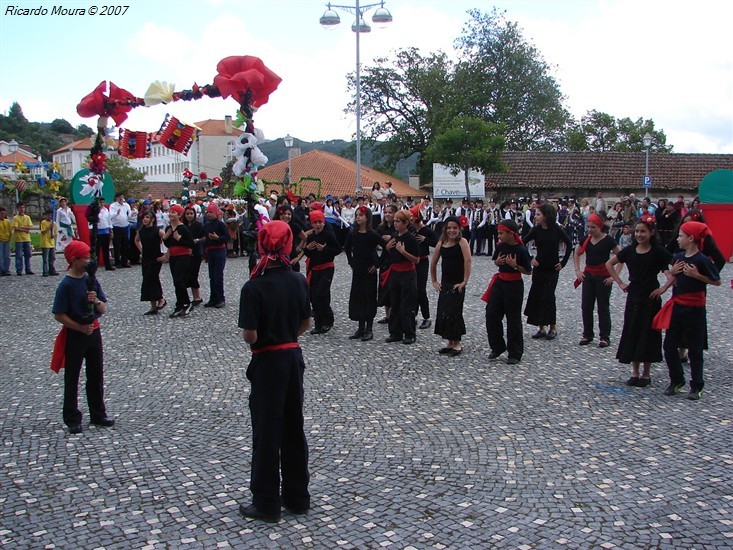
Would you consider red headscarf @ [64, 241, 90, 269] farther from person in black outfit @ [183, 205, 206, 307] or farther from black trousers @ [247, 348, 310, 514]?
person in black outfit @ [183, 205, 206, 307]

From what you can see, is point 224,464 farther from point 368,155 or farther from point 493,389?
point 368,155

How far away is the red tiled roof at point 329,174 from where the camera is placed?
63.2 metres

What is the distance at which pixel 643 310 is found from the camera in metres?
7.90

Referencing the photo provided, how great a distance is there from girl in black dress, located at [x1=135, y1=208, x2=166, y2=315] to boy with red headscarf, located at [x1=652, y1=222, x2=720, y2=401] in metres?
8.23

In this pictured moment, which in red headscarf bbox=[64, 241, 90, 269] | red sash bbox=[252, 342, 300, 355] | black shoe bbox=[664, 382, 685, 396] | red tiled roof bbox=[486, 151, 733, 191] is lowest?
black shoe bbox=[664, 382, 685, 396]

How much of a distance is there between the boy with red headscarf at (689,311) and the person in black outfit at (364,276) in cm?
420

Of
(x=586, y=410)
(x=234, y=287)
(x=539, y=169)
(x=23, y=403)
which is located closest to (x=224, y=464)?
(x=23, y=403)

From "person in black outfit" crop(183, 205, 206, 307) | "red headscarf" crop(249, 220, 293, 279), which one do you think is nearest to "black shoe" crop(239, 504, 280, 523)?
"red headscarf" crop(249, 220, 293, 279)

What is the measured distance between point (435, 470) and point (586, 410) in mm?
2250

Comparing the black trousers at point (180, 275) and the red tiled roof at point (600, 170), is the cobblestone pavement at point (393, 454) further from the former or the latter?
the red tiled roof at point (600, 170)

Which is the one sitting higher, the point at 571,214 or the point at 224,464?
the point at 571,214

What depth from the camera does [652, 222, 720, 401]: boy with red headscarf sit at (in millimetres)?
7430

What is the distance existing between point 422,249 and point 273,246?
6.59 meters

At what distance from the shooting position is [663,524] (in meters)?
4.57
